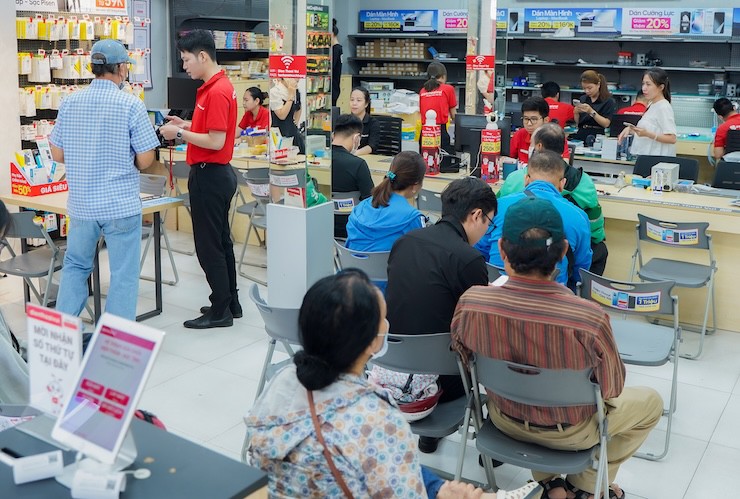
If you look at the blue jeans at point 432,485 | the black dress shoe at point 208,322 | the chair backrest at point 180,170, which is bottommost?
the black dress shoe at point 208,322

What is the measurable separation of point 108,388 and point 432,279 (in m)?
1.71

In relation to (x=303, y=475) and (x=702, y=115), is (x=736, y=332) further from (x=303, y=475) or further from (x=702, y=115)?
(x=702, y=115)

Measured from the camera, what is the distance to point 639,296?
3645mm

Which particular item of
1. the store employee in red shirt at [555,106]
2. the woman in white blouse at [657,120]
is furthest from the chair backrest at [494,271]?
the store employee in red shirt at [555,106]

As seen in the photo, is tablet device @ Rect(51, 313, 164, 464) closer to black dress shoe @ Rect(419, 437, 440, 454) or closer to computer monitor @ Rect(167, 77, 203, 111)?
black dress shoe @ Rect(419, 437, 440, 454)

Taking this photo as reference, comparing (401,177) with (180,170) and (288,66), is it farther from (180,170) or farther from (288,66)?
(180,170)

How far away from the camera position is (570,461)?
2.73 metres

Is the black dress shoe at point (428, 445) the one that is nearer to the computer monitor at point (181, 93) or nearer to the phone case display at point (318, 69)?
the phone case display at point (318, 69)

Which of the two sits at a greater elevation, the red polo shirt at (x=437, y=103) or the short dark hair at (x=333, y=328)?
the red polo shirt at (x=437, y=103)

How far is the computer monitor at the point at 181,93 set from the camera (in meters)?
8.25

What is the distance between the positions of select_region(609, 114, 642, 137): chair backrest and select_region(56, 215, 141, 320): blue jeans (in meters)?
5.11

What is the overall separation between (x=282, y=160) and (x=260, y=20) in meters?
7.35

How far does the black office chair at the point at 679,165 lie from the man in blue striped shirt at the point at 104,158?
386cm

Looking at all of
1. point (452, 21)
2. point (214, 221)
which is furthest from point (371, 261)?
point (452, 21)
